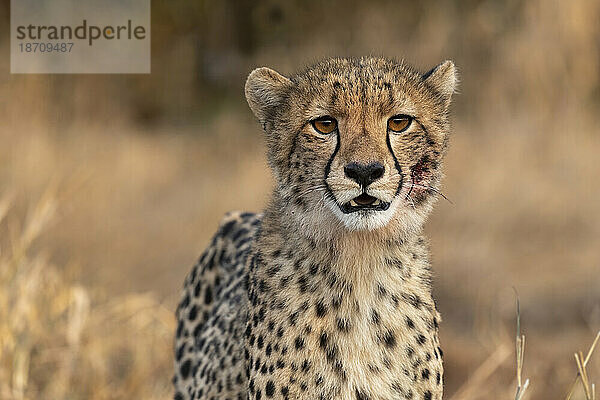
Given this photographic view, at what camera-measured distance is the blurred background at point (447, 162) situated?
269 inches

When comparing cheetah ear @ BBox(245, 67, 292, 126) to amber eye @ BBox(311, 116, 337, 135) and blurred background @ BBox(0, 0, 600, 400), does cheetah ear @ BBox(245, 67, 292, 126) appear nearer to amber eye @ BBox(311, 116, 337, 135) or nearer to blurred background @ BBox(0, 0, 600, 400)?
amber eye @ BBox(311, 116, 337, 135)

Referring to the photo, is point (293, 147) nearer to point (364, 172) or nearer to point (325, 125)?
point (325, 125)

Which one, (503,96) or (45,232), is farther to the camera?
(503,96)

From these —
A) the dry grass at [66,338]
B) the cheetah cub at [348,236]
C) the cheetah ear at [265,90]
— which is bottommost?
the dry grass at [66,338]

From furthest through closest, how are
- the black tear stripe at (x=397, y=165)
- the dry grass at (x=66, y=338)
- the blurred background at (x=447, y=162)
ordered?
the blurred background at (x=447, y=162) < the dry grass at (x=66, y=338) < the black tear stripe at (x=397, y=165)

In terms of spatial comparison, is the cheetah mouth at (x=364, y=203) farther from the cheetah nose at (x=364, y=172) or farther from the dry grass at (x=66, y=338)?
the dry grass at (x=66, y=338)

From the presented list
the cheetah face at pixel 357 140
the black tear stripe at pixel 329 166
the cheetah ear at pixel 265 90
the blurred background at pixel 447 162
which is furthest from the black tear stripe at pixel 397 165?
the blurred background at pixel 447 162

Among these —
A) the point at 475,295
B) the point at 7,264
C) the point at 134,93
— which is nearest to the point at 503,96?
the point at 475,295

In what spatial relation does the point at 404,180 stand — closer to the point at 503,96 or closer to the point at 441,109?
the point at 441,109

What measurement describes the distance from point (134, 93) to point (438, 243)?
11.1 feet

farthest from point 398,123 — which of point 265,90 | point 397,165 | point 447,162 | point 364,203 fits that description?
point 447,162

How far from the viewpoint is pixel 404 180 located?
2.35m

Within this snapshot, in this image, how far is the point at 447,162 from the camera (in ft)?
26.6

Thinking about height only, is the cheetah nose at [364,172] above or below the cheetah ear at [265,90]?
below
